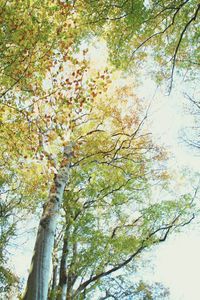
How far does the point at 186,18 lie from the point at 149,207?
21.5 ft

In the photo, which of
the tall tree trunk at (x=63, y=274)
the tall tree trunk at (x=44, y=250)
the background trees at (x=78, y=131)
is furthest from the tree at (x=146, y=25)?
the tall tree trunk at (x=63, y=274)

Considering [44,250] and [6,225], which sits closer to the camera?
[44,250]

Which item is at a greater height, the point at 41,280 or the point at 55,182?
the point at 55,182

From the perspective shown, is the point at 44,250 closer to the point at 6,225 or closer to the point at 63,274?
the point at 63,274

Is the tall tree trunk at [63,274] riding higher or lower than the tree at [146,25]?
lower

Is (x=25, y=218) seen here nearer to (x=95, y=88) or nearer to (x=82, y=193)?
(x=82, y=193)

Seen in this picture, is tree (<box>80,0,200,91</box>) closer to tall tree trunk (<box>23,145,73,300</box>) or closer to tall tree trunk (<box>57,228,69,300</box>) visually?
tall tree trunk (<box>23,145,73,300</box>)

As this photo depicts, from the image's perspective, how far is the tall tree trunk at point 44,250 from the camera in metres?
6.59

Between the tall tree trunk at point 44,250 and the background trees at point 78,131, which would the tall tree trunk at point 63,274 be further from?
the tall tree trunk at point 44,250

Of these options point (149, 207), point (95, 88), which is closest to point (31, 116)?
point (95, 88)

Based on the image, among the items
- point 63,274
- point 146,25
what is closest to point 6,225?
point 63,274

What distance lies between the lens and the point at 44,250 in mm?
7031

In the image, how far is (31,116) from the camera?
661 cm

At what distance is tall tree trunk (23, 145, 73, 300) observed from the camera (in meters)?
6.59
